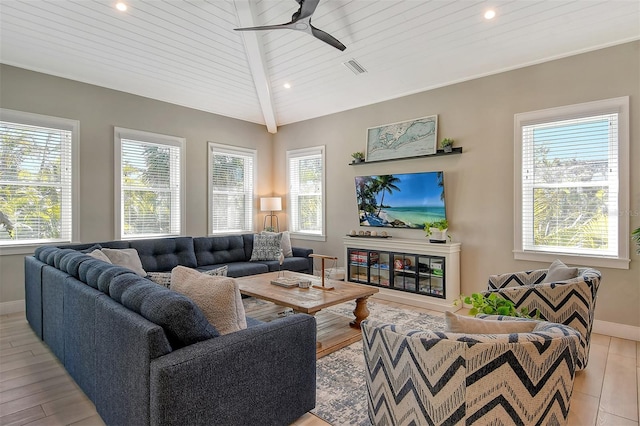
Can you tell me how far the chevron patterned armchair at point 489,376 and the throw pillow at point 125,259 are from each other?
308 centimetres

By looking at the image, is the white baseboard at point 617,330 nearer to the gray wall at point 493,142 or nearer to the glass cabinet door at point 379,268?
the gray wall at point 493,142

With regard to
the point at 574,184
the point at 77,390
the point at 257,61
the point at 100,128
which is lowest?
the point at 77,390

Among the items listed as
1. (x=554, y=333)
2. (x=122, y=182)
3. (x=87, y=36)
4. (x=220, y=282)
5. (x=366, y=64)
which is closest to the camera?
(x=554, y=333)

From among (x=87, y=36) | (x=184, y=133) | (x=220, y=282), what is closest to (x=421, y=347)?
(x=220, y=282)

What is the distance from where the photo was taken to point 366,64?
179 inches

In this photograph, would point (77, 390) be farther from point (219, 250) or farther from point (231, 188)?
point (231, 188)

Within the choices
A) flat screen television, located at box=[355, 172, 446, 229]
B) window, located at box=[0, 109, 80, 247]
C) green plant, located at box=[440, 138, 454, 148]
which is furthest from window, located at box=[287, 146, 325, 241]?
window, located at box=[0, 109, 80, 247]

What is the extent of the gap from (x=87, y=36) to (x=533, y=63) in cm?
517

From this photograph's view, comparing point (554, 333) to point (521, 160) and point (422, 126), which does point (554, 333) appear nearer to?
point (521, 160)

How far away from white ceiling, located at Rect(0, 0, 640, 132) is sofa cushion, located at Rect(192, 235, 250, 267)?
2.35 m

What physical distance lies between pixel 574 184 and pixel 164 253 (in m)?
5.09

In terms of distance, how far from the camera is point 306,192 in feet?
21.2

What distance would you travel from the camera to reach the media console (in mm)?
4297

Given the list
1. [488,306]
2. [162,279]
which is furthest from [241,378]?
[488,306]
